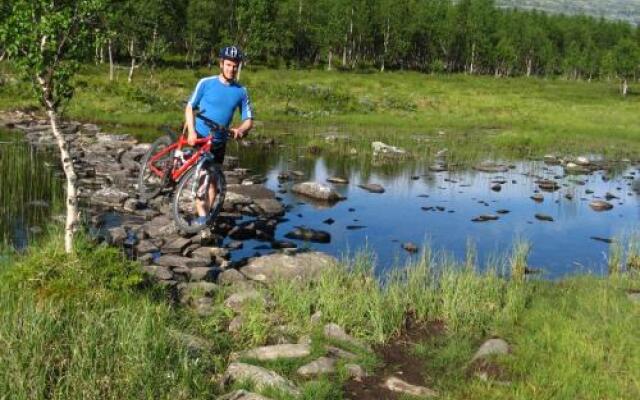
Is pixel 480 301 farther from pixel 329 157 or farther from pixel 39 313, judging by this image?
pixel 329 157

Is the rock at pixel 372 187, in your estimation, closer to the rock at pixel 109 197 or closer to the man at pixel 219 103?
the rock at pixel 109 197

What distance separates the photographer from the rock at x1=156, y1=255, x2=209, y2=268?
40.4 ft

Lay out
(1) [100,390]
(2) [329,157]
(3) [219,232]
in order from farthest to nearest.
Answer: (2) [329,157] → (3) [219,232] → (1) [100,390]

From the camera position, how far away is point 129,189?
794 inches

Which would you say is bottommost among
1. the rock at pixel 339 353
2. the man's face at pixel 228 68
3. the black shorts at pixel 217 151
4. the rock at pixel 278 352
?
the rock at pixel 339 353

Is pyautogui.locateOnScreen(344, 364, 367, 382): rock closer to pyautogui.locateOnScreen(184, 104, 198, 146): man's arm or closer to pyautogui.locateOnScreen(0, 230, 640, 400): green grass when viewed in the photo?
pyautogui.locateOnScreen(0, 230, 640, 400): green grass

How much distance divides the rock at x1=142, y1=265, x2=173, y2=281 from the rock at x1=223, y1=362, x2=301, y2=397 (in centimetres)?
389

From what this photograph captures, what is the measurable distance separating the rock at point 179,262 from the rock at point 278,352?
14.7 feet

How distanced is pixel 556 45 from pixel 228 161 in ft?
564

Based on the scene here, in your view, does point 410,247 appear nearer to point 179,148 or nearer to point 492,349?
point 179,148

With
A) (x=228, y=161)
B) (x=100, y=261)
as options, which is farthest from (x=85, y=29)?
(x=228, y=161)

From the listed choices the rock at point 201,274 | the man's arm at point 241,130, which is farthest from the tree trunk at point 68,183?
the man's arm at point 241,130

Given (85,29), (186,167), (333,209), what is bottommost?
(333,209)

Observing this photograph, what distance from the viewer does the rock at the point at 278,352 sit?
803 centimetres
